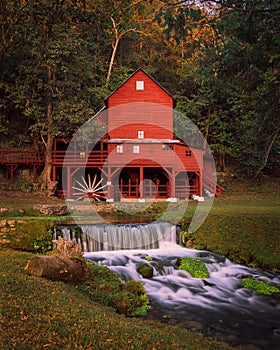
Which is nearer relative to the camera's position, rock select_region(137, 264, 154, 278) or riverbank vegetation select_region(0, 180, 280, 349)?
riverbank vegetation select_region(0, 180, 280, 349)

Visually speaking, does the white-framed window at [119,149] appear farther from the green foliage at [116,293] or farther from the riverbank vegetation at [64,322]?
the riverbank vegetation at [64,322]

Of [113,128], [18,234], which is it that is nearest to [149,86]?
[113,128]

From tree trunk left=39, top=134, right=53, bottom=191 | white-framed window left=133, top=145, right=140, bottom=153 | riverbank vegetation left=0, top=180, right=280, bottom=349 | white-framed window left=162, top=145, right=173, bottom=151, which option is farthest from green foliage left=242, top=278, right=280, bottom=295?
tree trunk left=39, top=134, right=53, bottom=191

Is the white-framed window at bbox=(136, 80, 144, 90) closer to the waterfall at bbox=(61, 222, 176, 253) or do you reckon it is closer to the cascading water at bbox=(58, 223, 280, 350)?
the cascading water at bbox=(58, 223, 280, 350)

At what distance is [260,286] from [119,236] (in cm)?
733

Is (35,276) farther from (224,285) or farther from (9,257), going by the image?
A: (224,285)

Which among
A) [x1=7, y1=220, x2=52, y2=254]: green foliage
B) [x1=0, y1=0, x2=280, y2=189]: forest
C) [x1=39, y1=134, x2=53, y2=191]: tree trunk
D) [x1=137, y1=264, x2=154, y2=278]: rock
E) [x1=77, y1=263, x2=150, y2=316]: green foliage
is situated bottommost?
[x1=137, y1=264, x2=154, y2=278]: rock

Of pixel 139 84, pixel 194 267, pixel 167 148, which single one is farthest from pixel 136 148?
pixel 194 267

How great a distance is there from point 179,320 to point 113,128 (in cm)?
2379

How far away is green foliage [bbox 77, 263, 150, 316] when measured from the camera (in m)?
9.13

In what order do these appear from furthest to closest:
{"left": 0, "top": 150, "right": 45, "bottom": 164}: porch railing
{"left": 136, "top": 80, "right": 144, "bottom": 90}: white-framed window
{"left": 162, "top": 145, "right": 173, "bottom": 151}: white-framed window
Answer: {"left": 136, "top": 80, "right": 144, "bottom": 90}: white-framed window < {"left": 162, "top": 145, "right": 173, "bottom": 151}: white-framed window < {"left": 0, "top": 150, "right": 45, "bottom": 164}: porch railing

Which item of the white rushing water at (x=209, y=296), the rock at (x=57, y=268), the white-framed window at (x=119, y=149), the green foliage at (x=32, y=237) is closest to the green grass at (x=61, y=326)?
the rock at (x=57, y=268)

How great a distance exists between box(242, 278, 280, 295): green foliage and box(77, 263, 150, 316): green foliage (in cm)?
449

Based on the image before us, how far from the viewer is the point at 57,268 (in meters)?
9.57
